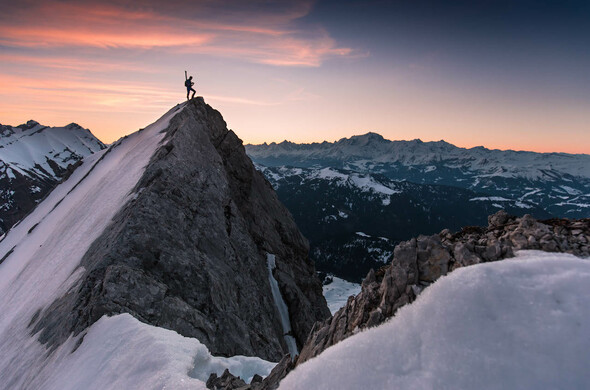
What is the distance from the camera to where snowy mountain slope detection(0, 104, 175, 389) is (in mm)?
17614

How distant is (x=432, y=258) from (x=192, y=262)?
62.3 feet

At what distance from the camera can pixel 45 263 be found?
28.3m

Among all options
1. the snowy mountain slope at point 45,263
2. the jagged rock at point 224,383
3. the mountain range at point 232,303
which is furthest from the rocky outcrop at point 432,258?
the snowy mountain slope at point 45,263

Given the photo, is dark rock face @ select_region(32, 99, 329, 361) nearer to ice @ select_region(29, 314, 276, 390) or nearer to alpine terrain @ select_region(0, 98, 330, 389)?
alpine terrain @ select_region(0, 98, 330, 389)

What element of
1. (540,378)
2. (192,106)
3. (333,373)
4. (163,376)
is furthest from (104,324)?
(192,106)

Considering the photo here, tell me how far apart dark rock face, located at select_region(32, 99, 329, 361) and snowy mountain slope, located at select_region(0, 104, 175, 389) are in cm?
148

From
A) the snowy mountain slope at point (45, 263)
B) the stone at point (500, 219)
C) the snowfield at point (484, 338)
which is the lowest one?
the snowy mountain slope at point (45, 263)

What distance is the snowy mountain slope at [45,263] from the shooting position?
57.8 ft

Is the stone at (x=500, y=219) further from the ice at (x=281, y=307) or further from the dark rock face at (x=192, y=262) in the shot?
the ice at (x=281, y=307)

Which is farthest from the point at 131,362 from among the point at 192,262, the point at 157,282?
the point at 192,262

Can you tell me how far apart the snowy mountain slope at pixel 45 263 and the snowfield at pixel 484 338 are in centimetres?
1610

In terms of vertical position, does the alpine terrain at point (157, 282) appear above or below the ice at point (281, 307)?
above

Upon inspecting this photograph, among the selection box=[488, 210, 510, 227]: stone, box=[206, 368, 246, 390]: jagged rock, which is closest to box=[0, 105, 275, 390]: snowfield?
box=[206, 368, 246, 390]: jagged rock

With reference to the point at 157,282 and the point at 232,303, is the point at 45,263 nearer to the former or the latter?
the point at 157,282
